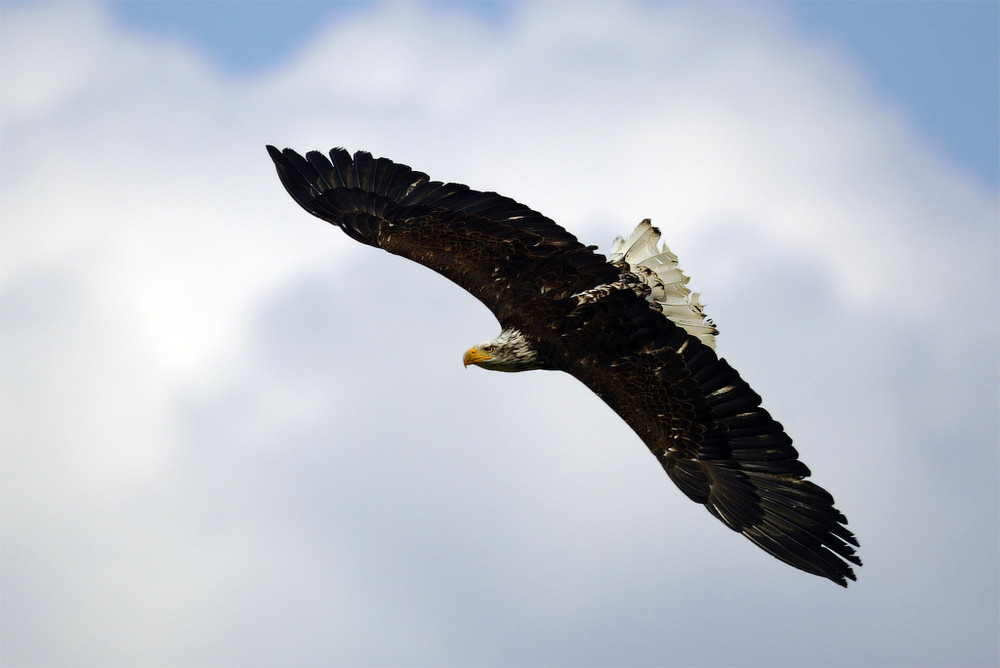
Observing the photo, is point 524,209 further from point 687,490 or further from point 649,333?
point 687,490

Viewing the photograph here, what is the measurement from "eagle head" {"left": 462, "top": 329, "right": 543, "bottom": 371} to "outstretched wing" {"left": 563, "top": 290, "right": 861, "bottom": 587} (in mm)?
725

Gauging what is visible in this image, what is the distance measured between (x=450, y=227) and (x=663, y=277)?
2419mm

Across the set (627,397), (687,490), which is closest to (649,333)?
(627,397)

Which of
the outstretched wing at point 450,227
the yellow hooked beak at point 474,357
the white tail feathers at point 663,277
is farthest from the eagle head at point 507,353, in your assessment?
the white tail feathers at point 663,277

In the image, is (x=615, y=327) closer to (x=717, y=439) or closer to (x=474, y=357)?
(x=717, y=439)

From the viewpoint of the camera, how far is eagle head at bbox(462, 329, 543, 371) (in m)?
13.6

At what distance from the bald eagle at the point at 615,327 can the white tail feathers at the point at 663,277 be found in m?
0.01

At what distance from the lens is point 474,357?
1395 centimetres

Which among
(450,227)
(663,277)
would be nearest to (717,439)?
(663,277)

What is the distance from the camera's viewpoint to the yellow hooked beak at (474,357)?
1385 cm

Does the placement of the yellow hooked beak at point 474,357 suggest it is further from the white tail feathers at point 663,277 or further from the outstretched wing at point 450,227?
the white tail feathers at point 663,277

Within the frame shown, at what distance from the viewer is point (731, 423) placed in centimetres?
1227

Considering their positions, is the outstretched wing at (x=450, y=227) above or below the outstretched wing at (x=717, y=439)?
above

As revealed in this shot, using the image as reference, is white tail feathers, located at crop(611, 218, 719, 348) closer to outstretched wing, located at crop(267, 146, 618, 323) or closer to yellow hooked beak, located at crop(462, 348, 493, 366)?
outstretched wing, located at crop(267, 146, 618, 323)
